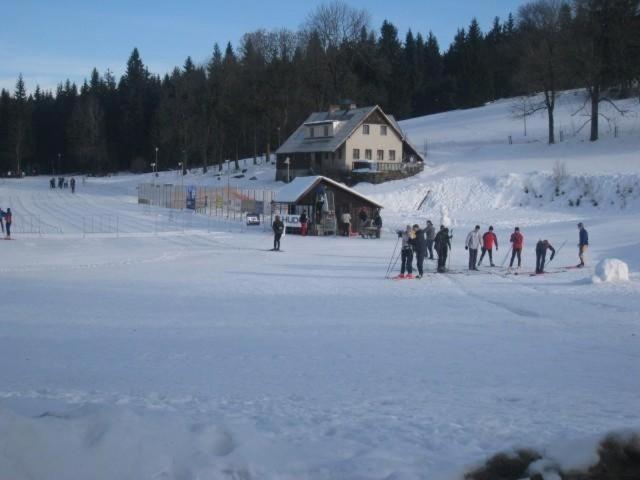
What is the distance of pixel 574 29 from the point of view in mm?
56250

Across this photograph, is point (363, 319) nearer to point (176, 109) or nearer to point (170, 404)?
point (170, 404)

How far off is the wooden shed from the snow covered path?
60.7ft

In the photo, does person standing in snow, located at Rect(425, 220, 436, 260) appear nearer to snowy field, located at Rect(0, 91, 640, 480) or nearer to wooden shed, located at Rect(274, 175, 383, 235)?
snowy field, located at Rect(0, 91, 640, 480)

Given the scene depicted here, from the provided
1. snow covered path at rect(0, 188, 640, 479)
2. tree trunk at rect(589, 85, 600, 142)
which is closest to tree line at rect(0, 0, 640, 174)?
tree trunk at rect(589, 85, 600, 142)

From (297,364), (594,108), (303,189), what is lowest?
(297,364)

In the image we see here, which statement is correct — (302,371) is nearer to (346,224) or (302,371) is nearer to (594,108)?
(346,224)

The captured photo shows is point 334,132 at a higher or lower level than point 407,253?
higher

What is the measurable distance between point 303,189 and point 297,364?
30424 millimetres

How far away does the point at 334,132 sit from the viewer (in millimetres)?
62969

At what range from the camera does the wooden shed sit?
3972cm

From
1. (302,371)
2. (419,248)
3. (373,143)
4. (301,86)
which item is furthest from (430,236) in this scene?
(301,86)

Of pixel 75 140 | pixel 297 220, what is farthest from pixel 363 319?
pixel 75 140

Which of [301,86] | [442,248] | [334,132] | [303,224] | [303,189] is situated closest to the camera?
[442,248]

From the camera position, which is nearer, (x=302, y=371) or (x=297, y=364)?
(x=302, y=371)
